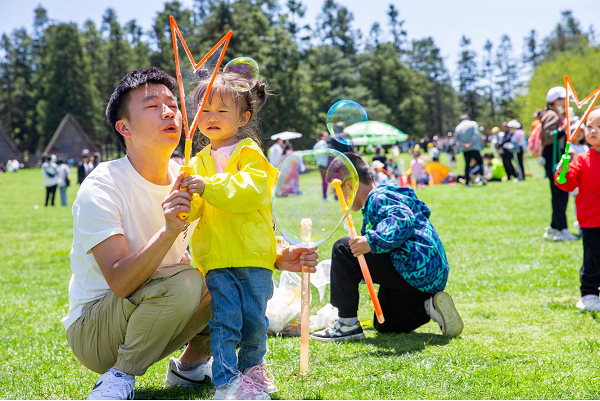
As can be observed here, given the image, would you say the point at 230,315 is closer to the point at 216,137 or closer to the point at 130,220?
the point at 130,220

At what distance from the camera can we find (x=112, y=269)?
2.66 meters

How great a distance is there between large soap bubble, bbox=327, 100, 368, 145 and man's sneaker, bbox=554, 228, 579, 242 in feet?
15.8

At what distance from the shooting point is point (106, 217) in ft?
8.93

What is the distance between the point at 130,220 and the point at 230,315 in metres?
0.67

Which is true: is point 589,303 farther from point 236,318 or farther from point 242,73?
point 242,73

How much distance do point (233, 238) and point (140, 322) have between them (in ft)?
1.83

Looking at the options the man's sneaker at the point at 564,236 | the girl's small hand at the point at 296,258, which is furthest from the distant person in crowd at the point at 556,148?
the girl's small hand at the point at 296,258

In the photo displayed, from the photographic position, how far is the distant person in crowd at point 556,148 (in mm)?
7633

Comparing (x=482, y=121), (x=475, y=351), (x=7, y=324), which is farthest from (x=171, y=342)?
(x=482, y=121)

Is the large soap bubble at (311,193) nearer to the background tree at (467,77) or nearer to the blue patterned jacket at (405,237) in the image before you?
the blue patterned jacket at (405,237)

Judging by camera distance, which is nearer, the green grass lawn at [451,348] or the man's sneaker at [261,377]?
the man's sneaker at [261,377]

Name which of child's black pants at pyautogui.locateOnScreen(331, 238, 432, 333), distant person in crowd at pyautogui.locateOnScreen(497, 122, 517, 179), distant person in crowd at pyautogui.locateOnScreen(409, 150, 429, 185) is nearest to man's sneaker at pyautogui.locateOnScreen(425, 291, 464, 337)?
child's black pants at pyautogui.locateOnScreen(331, 238, 432, 333)

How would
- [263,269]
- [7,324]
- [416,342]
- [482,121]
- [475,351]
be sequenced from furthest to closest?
[482,121]
[7,324]
[416,342]
[475,351]
[263,269]

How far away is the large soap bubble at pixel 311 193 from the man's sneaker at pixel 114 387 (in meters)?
1.00
